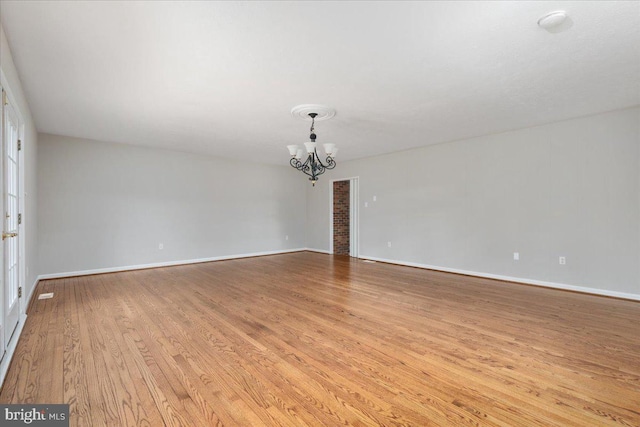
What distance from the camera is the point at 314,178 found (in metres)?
4.45

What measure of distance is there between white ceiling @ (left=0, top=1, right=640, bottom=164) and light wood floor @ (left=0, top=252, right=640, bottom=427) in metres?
2.35

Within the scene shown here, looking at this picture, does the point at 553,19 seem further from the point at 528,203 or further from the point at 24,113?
the point at 24,113

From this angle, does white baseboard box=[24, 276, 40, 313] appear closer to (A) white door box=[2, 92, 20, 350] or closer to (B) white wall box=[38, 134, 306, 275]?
(B) white wall box=[38, 134, 306, 275]

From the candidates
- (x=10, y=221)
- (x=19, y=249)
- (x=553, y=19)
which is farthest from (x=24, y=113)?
(x=553, y=19)

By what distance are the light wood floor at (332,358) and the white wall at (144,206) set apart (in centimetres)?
142

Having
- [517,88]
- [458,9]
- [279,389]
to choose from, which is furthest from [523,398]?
[517,88]

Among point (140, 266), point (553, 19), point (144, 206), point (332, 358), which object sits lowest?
point (332, 358)

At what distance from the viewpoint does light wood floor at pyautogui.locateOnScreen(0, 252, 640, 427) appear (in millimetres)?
1650

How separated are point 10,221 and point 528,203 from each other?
624cm

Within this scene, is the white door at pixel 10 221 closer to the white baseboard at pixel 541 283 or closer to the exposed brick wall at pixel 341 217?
the white baseboard at pixel 541 283

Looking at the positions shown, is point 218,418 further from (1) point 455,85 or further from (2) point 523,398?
(1) point 455,85

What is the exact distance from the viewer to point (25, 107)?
338 cm

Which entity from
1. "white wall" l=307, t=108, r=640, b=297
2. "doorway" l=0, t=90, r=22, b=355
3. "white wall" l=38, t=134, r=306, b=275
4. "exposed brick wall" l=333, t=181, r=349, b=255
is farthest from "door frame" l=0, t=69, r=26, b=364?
"exposed brick wall" l=333, t=181, r=349, b=255

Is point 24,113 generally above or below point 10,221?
above
